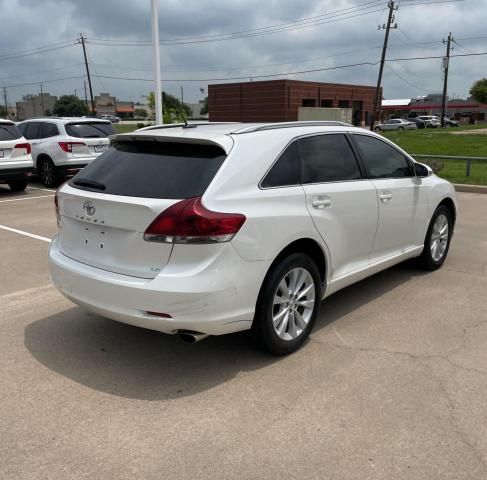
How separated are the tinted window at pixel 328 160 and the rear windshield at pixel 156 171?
2.76ft

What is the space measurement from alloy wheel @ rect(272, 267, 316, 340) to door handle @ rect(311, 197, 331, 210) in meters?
0.48

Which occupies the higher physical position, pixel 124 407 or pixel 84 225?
pixel 84 225

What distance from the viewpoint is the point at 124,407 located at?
3234mm

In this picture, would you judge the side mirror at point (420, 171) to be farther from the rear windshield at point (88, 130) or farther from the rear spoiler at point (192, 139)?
the rear windshield at point (88, 130)

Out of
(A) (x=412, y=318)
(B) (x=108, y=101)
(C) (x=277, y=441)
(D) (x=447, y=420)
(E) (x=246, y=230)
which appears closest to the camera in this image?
(C) (x=277, y=441)

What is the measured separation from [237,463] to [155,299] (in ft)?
3.45

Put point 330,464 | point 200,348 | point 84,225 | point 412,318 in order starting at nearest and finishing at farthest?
point 330,464
point 84,225
point 200,348
point 412,318

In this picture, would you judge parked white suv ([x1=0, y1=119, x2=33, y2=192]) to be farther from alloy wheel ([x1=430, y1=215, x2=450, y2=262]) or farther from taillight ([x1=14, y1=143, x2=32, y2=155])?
alloy wheel ([x1=430, y1=215, x2=450, y2=262])

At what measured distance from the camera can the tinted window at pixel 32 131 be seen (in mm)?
13078

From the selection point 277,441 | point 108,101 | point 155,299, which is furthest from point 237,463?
point 108,101

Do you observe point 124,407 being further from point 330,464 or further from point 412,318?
point 412,318

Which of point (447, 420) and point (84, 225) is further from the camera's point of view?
point (84, 225)

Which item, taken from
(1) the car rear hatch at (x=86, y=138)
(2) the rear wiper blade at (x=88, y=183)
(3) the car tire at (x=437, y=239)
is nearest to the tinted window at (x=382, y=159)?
(3) the car tire at (x=437, y=239)

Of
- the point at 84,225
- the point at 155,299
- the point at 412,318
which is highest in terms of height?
the point at 84,225
